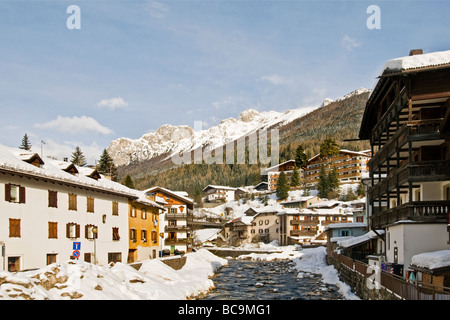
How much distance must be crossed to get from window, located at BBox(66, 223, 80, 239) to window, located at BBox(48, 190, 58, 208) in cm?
264

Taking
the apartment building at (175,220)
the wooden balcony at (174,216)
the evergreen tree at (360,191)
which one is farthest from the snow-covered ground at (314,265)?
the evergreen tree at (360,191)

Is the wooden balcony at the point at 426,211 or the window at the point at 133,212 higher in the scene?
the wooden balcony at the point at 426,211

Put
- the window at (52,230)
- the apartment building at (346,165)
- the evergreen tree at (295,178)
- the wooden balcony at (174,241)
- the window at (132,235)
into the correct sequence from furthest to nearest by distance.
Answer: the evergreen tree at (295,178)
the apartment building at (346,165)
the wooden balcony at (174,241)
the window at (132,235)
the window at (52,230)

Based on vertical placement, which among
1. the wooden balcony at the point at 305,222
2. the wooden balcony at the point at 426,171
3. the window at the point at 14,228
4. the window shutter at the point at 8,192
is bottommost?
the wooden balcony at the point at 305,222

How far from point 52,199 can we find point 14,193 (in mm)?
4762

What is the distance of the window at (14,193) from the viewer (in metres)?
33.5

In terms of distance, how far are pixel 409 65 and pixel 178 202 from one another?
6864 centimetres

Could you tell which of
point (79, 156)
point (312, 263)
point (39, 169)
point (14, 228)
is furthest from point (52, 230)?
point (79, 156)

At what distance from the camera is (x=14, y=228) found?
34188 millimetres

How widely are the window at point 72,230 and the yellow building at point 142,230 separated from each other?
1115 centimetres

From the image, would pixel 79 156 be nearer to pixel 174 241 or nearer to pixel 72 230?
pixel 174 241

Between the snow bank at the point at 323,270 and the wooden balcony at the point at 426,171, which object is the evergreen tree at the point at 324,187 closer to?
the snow bank at the point at 323,270

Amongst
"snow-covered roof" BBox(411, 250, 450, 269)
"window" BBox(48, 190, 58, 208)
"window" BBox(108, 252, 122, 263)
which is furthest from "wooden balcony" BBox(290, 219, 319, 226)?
"snow-covered roof" BBox(411, 250, 450, 269)

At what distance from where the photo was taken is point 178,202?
312ft
